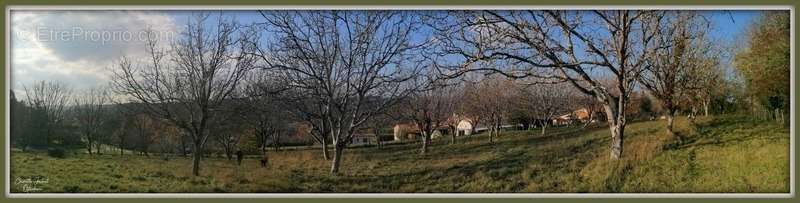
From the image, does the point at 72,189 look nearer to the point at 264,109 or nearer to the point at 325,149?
the point at 264,109

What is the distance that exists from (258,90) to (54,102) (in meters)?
2.95

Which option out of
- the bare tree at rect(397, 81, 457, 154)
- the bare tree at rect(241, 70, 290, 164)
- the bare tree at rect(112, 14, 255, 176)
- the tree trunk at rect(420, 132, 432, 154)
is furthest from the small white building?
the bare tree at rect(112, 14, 255, 176)

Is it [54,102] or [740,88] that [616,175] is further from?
[54,102]

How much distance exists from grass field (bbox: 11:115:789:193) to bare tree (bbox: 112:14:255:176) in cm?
68

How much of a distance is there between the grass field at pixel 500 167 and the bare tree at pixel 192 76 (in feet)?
2.24

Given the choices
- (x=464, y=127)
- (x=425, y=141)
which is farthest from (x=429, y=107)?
(x=464, y=127)

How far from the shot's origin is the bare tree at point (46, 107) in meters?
8.74

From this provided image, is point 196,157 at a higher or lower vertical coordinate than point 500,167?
higher

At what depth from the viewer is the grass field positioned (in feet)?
28.9

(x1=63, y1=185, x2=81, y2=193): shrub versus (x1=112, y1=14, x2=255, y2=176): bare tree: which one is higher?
(x1=112, y1=14, x2=255, y2=176): bare tree

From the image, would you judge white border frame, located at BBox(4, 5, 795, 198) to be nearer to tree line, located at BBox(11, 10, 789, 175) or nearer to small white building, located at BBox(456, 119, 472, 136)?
tree line, located at BBox(11, 10, 789, 175)

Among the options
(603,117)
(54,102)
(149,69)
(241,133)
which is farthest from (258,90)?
(603,117)

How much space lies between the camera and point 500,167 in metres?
8.99

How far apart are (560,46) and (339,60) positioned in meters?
3.29
